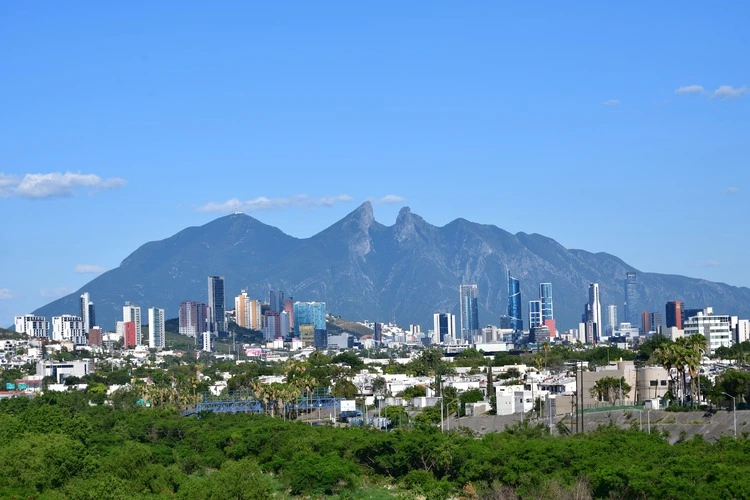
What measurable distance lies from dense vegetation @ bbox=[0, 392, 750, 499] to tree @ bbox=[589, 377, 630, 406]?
15.4 meters

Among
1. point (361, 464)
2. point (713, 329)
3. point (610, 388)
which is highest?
point (713, 329)

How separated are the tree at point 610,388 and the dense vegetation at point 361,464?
15.4 metres

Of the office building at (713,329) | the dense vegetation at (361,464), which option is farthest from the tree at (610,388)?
the office building at (713,329)

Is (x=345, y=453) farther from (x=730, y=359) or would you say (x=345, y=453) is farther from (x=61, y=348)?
(x=61, y=348)

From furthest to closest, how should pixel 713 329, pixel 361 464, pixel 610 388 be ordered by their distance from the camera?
pixel 713 329
pixel 610 388
pixel 361 464

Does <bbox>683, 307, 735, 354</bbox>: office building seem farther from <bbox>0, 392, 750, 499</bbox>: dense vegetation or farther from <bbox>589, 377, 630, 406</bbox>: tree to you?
<bbox>0, 392, 750, 499</bbox>: dense vegetation

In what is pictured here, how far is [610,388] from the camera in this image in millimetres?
80562

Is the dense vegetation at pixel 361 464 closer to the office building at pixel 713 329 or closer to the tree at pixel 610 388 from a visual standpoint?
the tree at pixel 610 388

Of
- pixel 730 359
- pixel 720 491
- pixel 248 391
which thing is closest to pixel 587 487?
pixel 720 491

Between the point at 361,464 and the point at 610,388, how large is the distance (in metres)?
25.7

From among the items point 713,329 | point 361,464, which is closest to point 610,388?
point 361,464

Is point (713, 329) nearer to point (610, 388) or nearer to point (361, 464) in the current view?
point (610, 388)

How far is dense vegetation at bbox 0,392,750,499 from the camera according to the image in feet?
147

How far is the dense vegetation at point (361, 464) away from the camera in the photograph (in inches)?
1763
